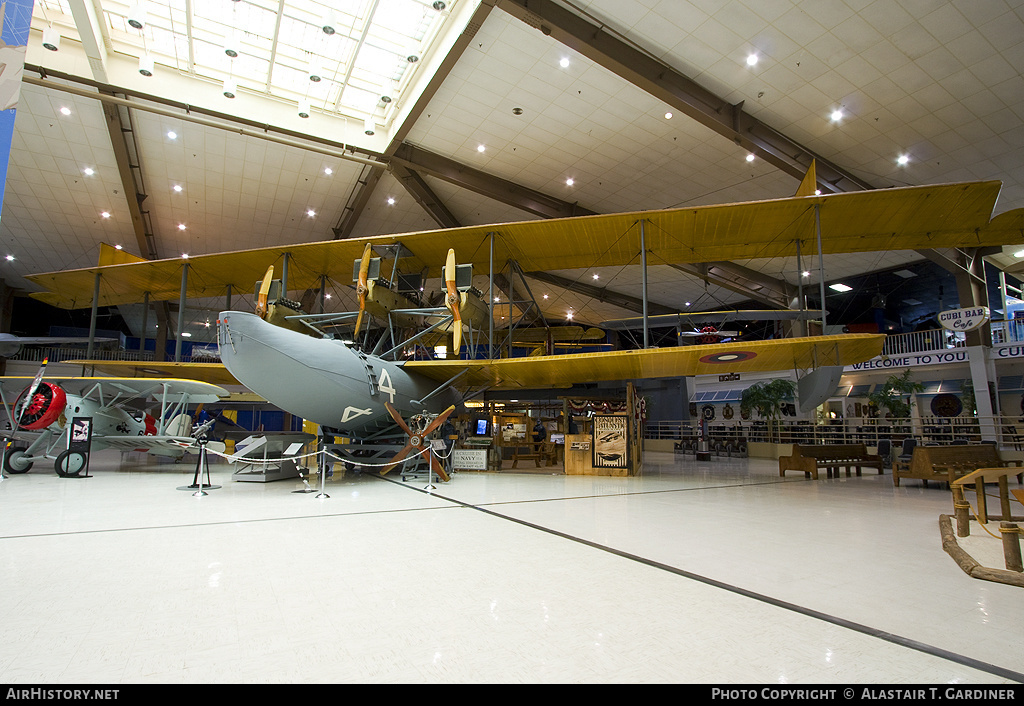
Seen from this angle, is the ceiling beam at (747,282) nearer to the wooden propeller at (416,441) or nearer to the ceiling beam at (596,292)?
the ceiling beam at (596,292)

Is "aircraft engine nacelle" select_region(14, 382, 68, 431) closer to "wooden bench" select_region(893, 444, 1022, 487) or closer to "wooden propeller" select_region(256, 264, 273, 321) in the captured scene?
"wooden propeller" select_region(256, 264, 273, 321)

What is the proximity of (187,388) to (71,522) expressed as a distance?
5.88 meters

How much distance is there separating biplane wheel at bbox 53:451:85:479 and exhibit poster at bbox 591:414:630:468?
32.2ft

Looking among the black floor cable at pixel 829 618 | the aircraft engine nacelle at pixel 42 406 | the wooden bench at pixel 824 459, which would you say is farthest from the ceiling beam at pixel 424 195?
the black floor cable at pixel 829 618

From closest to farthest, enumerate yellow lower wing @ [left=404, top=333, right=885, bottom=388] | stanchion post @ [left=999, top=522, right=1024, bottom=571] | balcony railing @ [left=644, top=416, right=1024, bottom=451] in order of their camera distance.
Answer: stanchion post @ [left=999, top=522, right=1024, bottom=571] → yellow lower wing @ [left=404, top=333, right=885, bottom=388] → balcony railing @ [left=644, top=416, right=1024, bottom=451]

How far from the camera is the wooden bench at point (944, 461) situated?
7918 mm

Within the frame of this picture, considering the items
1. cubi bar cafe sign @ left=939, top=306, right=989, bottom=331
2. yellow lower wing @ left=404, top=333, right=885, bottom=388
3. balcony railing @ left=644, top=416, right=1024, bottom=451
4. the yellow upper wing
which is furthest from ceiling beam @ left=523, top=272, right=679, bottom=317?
yellow lower wing @ left=404, top=333, right=885, bottom=388

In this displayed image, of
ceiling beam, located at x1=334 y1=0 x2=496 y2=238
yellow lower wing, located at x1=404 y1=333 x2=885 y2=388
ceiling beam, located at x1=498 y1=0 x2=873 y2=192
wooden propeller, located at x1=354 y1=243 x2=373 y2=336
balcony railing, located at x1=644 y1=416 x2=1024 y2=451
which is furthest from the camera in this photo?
balcony railing, located at x1=644 y1=416 x2=1024 y2=451

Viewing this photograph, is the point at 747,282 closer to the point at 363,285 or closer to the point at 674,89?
the point at 674,89

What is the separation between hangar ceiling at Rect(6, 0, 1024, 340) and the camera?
30.4 ft

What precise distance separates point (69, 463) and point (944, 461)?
15.4 metres

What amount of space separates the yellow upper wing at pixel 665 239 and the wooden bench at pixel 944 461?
364 cm
